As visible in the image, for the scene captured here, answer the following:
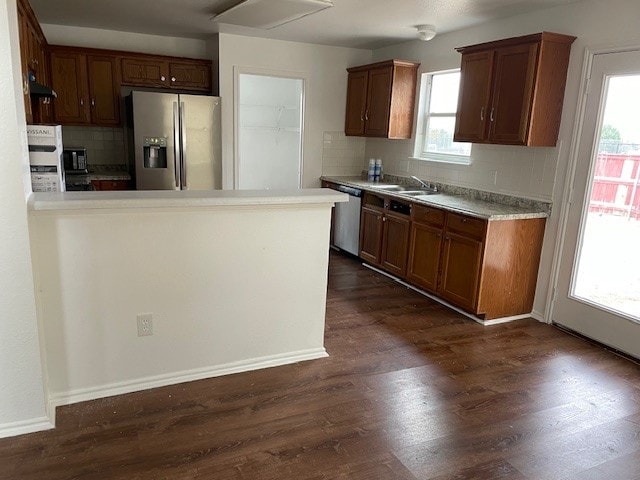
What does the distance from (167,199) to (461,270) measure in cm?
244

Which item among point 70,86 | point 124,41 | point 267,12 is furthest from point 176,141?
point 267,12

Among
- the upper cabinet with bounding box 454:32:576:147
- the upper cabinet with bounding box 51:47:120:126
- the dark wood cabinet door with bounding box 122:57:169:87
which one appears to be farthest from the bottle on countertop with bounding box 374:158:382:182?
the upper cabinet with bounding box 51:47:120:126

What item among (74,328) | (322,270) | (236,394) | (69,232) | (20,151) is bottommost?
(236,394)

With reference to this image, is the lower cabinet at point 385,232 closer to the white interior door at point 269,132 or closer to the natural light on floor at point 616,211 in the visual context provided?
the natural light on floor at point 616,211

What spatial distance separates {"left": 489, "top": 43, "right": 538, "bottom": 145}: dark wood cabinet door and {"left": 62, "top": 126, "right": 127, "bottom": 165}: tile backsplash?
3990 millimetres

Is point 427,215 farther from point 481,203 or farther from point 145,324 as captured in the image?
point 145,324

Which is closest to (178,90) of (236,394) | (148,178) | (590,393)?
(148,178)

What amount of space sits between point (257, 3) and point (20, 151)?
2.34 metres

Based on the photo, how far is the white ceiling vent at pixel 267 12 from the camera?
355 centimetres

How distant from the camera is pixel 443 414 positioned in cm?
250

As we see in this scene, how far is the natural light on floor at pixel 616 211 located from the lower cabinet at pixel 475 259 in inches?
17.7

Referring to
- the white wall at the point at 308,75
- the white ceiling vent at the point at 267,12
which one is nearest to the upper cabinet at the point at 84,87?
the white wall at the point at 308,75

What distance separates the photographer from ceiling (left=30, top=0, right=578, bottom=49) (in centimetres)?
371

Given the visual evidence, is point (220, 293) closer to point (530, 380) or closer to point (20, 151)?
point (20, 151)
